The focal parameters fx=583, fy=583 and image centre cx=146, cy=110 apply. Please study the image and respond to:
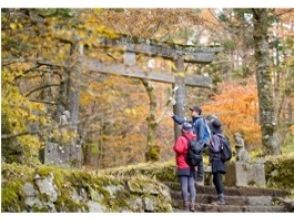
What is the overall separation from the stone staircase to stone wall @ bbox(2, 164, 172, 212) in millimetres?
435

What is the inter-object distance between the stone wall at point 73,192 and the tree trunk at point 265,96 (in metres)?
4.14

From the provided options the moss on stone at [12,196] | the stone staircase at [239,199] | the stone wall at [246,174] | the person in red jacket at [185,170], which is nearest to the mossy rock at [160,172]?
the stone wall at [246,174]

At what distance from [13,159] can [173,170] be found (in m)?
3.15

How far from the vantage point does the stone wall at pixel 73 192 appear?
5.94 metres

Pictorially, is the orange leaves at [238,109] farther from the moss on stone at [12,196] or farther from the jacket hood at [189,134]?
the moss on stone at [12,196]

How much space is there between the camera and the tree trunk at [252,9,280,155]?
10.9 m

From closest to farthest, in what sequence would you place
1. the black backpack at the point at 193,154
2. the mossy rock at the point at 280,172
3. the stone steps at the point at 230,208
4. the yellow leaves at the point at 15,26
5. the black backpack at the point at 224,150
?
1. the yellow leaves at the point at 15,26
2. the black backpack at the point at 193,154
3. the stone steps at the point at 230,208
4. the black backpack at the point at 224,150
5. the mossy rock at the point at 280,172

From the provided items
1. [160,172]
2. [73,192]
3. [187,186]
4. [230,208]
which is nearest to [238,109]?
[160,172]

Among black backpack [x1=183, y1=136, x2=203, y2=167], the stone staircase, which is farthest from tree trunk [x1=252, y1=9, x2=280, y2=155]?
black backpack [x1=183, y1=136, x2=203, y2=167]

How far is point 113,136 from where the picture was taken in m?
16.8

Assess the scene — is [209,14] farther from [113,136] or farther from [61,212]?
→ [61,212]

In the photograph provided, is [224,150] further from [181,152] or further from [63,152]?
[63,152]

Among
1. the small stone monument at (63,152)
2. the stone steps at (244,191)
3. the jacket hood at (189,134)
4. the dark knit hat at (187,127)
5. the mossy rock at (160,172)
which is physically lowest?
the stone steps at (244,191)

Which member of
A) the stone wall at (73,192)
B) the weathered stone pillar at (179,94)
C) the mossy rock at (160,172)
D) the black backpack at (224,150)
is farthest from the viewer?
the weathered stone pillar at (179,94)
